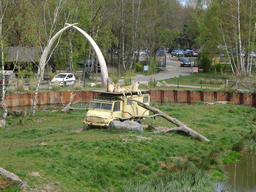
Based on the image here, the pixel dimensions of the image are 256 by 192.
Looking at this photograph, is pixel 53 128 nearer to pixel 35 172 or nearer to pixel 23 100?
pixel 35 172

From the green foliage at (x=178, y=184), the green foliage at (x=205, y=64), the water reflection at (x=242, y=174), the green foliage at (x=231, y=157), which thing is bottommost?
the water reflection at (x=242, y=174)

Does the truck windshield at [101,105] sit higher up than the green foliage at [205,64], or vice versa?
the green foliage at [205,64]

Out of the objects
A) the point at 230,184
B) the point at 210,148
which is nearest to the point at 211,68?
the point at 210,148

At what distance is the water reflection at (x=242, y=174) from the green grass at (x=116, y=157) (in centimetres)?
47

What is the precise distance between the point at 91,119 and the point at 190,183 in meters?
7.32

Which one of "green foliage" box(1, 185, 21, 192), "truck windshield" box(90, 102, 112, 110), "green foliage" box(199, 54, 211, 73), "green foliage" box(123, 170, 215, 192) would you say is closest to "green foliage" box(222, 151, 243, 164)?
"green foliage" box(123, 170, 215, 192)

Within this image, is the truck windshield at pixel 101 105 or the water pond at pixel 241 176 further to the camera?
the truck windshield at pixel 101 105

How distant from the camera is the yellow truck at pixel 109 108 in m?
18.7

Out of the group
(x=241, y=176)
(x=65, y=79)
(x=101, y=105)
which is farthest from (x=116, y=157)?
(x=65, y=79)

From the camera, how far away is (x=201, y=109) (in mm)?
29609

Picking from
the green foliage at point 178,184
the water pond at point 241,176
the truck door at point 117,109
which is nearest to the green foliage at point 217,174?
the water pond at point 241,176

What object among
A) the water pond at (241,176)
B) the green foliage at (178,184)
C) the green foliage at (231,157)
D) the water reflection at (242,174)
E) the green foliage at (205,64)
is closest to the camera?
the green foliage at (178,184)

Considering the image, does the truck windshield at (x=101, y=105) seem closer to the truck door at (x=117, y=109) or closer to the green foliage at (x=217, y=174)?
the truck door at (x=117, y=109)

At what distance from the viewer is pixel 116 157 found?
15.2m
